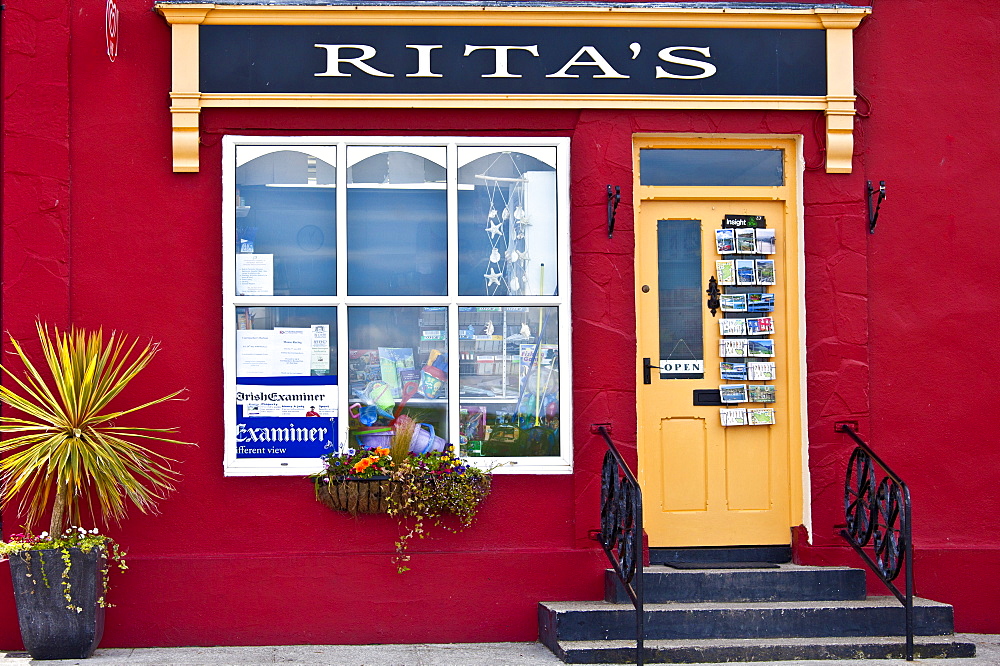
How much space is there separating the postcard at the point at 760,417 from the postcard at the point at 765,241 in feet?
3.62

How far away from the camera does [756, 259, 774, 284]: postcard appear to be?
7355 millimetres

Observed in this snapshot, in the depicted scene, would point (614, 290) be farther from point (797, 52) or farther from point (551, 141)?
point (797, 52)

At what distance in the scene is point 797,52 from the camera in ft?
23.7

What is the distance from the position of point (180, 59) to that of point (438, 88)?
1.69 m

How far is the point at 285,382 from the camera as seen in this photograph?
700cm

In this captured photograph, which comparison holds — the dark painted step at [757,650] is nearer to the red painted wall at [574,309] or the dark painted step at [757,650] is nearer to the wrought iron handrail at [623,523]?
the wrought iron handrail at [623,523]

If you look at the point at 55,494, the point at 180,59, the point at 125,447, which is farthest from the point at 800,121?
the point at 55,494

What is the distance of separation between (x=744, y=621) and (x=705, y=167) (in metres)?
3.07

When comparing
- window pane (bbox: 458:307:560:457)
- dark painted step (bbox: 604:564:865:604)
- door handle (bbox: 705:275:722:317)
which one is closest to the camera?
dark painted step (bbox: 604:564:865:604)

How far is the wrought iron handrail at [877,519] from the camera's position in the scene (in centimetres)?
627

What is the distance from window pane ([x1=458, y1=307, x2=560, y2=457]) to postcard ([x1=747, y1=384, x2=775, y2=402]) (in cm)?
135

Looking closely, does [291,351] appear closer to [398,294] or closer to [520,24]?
[398,294]

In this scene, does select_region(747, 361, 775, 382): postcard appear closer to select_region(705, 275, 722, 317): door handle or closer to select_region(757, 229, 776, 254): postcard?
select_region(705, 275, 722, 317): door handle

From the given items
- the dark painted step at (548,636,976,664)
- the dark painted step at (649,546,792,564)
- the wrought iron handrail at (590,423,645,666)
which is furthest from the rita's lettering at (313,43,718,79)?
the dark painted step at (548,636,976,664)
